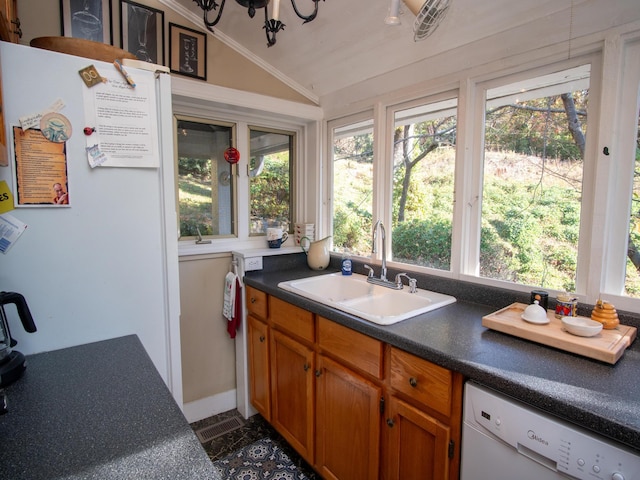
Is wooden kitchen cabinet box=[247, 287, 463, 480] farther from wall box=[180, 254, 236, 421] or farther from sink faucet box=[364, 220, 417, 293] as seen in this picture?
sink faucet box=[364, 220, 417, 293]

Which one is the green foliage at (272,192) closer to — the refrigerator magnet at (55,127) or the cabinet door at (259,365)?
the cabinet door at (259,365)

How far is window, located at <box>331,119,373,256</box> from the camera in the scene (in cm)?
220

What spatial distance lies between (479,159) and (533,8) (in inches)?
23.3

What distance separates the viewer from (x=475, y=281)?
5.28ft

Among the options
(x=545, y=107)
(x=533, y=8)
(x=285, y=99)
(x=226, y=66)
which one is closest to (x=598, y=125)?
(x=545, y=107)

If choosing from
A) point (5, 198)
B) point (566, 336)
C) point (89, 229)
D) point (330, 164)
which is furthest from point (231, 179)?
point (566, 336)

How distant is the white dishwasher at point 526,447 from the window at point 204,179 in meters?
1.83

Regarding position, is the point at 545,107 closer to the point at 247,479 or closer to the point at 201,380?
the point at 247,479

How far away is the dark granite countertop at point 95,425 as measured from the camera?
61 cm

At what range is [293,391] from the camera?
5.96ft

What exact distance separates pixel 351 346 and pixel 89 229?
1.03 metres

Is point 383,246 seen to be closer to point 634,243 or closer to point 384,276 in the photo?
point 384,276

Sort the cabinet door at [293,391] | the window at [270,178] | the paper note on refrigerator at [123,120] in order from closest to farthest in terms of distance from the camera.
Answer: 1. the paper note on refrigerator at [123,120]
2. the cabinet door at [293,391]
3. the window at [270,178]

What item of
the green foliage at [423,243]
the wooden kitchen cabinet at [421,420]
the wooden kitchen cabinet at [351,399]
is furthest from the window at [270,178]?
the wooden kitchen cabinet at [421,420]
